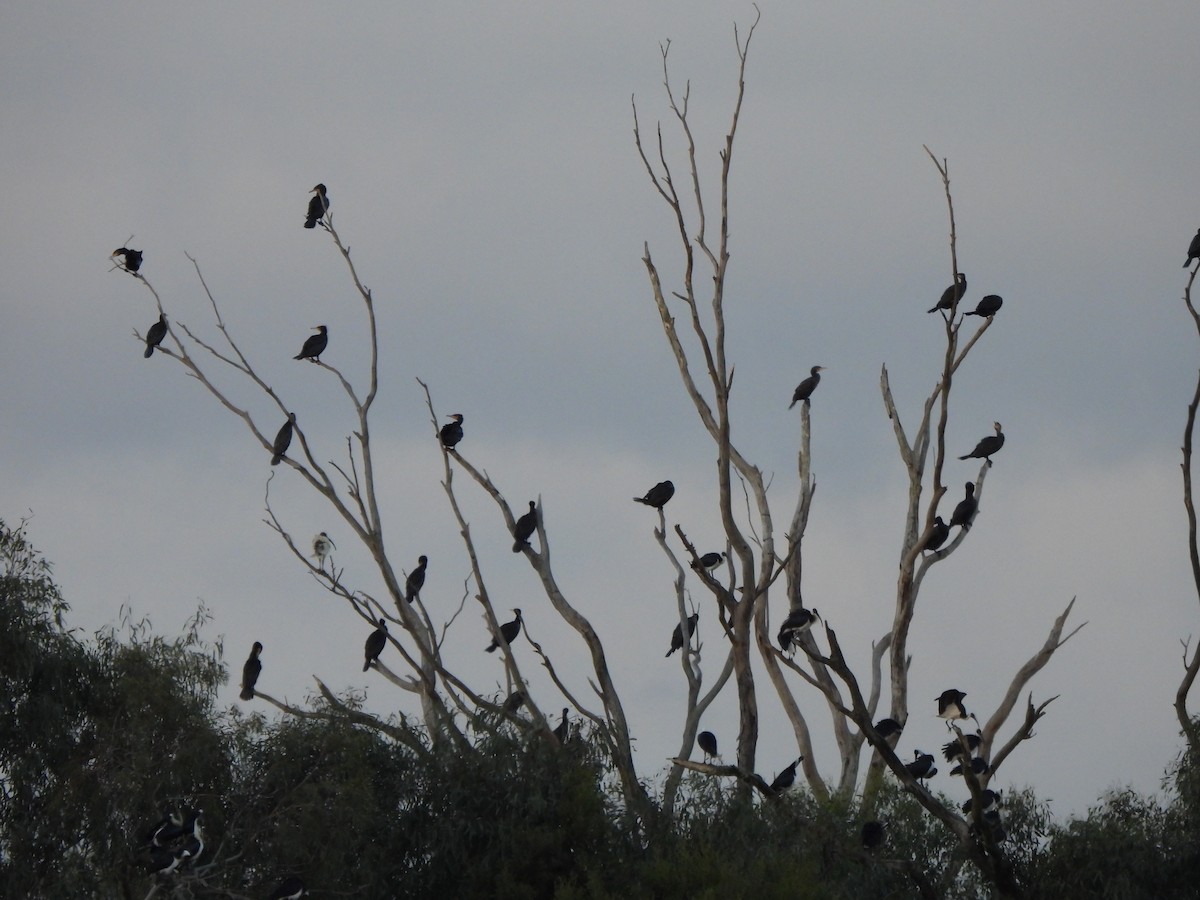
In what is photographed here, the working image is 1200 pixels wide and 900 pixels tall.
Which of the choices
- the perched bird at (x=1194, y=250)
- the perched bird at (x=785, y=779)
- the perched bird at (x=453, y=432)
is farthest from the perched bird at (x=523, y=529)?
the perched bird at (x=1194, y=250)

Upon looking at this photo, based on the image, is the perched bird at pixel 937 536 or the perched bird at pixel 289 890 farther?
the perched bird at pixel 937 536

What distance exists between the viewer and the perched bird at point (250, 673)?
16.6 meters

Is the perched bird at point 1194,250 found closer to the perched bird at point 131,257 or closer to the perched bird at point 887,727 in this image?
the perched bird at point 887,727

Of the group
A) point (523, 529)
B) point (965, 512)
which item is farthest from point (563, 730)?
point (965, 512)

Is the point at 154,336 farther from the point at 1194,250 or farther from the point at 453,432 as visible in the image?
the point at 1194,250

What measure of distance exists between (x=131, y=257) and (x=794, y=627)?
767cm

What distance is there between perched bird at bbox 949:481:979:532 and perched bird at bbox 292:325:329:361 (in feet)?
23.6

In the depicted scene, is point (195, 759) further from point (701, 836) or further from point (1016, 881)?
point (1016, 881)

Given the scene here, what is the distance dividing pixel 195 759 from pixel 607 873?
143 inches

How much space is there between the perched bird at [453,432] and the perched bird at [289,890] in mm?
5199

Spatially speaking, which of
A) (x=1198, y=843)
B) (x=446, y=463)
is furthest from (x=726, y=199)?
(x=1198, y=843)

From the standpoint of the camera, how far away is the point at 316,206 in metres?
17.0

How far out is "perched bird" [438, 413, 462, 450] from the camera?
17.1 meters

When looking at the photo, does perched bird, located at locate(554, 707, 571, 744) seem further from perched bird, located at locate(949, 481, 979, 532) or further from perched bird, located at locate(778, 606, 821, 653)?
perched bird, located at locate(949, 481, 979, 532)
